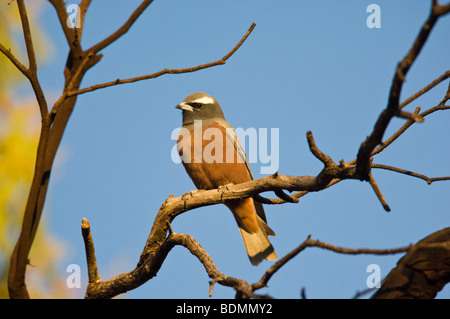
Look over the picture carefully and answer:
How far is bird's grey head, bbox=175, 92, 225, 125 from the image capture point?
6.84m

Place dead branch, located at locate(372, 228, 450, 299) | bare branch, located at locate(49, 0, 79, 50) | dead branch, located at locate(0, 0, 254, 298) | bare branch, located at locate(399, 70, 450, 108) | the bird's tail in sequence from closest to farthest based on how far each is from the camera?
1. bare branch, located at locate(399, 70, 450, 108)
2. dead branch, located at locate(372, 228, 450, 299)
3. dead branch, located at locate(0, 0, 254, 298)
4. the bird's tail
5. bare branch, located at locate(49, 0, 79, 50)

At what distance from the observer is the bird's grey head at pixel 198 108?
684 cm

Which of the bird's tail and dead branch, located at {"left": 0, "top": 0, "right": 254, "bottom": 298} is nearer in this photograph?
dead branch, located at {"left": 0, "top": 0, "right": 254, "bottom": 298}

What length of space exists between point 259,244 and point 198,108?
209 centimetres

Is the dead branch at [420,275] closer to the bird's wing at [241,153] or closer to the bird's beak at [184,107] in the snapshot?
the bird's wing at [241,153]

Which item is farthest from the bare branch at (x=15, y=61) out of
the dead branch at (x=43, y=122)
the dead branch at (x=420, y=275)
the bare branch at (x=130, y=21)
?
the dead branch at (x=420, y=275)

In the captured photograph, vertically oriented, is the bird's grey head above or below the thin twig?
above

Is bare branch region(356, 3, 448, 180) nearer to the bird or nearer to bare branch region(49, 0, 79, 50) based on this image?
the bird

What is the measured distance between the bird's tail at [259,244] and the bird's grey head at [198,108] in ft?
5.40

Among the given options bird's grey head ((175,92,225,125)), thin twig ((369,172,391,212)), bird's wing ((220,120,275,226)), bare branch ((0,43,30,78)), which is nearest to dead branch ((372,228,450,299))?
thin twig ((369,172,391,212))

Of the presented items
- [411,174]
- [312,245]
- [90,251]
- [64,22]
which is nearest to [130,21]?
[64,22]

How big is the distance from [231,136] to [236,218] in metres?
1.06

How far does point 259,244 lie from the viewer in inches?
242
